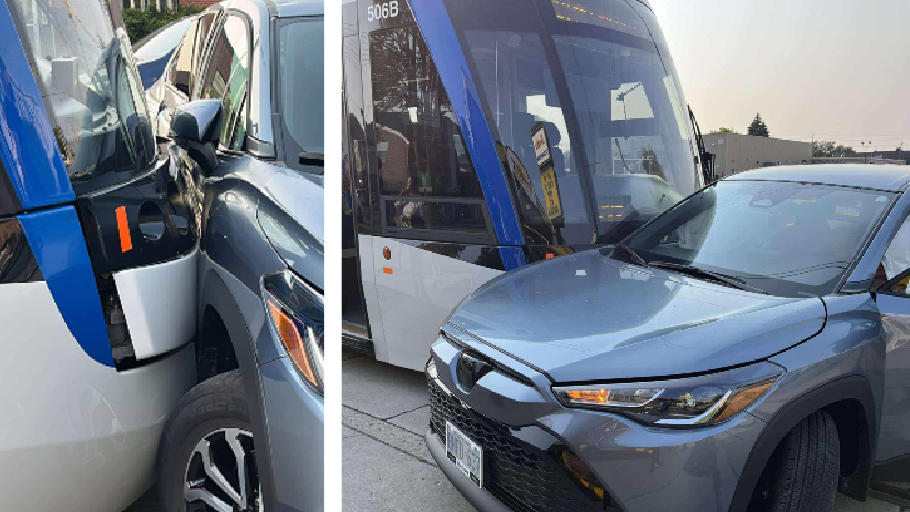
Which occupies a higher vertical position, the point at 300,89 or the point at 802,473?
the point at 300,89

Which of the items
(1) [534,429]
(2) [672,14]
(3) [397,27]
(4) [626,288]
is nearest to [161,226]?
(1) [534,429]

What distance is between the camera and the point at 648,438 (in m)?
2.19

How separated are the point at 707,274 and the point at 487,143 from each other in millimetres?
1613

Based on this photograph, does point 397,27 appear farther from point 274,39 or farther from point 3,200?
point 3,200

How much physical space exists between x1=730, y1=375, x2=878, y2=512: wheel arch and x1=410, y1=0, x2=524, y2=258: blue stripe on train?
6.32ft

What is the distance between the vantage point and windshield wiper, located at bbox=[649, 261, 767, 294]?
2.84 m

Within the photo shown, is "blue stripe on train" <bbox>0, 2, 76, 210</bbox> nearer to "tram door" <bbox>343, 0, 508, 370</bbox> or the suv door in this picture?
the suv door

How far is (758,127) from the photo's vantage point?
4.95m

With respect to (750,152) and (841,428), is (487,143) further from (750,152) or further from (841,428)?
(841,428)

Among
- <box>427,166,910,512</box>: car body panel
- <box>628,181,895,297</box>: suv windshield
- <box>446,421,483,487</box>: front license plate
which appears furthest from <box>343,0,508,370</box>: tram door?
<box>446,421,483,487</box>: front license plate

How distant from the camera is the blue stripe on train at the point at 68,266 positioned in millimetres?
1296

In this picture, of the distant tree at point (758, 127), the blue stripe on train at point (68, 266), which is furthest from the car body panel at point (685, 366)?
the distant tree at point (758, 127)

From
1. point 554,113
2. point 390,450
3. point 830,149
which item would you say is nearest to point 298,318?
point 390,450

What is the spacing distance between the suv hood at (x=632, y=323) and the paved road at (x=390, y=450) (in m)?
0.95
